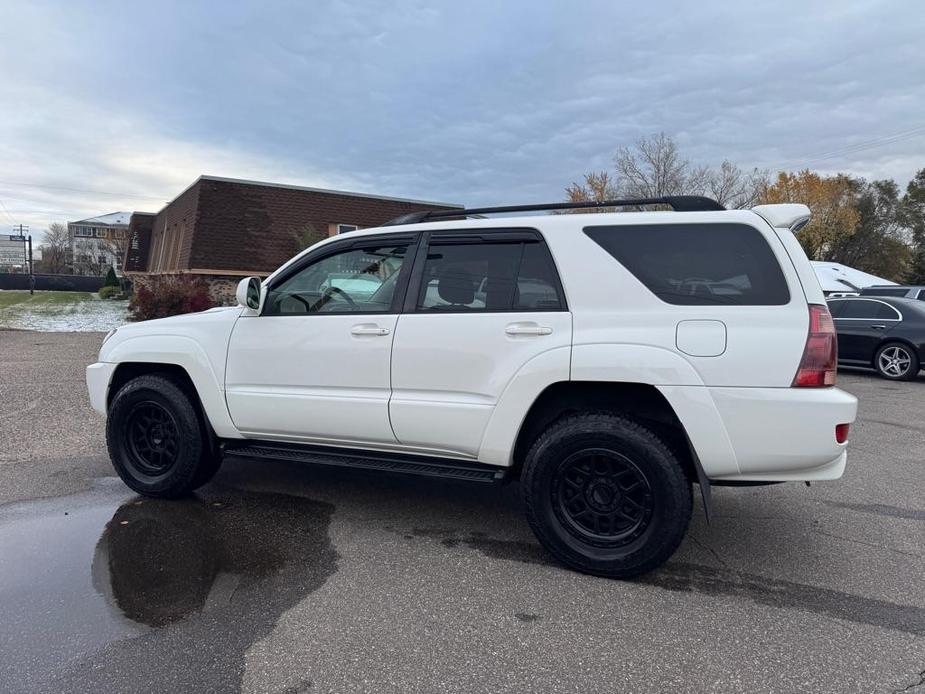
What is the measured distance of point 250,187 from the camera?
69.9ft

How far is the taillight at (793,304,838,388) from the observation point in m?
3.01

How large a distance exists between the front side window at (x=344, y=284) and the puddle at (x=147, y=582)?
4.64 feet

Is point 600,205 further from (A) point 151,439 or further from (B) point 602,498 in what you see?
(A) point 151,439

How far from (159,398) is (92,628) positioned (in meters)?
1.84

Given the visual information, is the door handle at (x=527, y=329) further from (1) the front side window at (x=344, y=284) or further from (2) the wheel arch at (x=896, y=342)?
(2) the wheel arch at (x=896, y=342)

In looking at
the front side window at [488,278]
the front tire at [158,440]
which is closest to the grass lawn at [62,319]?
the front tire at [158,440]

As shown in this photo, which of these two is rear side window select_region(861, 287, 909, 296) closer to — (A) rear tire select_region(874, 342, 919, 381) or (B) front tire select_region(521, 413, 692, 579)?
(A) rear tire select_region(874, 342, 919, 381)

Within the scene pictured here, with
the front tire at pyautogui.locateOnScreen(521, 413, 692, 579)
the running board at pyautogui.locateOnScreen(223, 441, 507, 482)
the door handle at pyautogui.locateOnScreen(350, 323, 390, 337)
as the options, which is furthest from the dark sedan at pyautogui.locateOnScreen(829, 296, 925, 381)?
the door handle at pyautogui.locateOnScreen(350, 323, 390, 337)

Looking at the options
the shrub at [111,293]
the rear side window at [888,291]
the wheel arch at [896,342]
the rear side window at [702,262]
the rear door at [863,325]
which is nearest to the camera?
the rear side window at [702,262]

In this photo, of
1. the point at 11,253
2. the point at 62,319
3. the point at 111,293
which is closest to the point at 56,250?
the point at 11,253

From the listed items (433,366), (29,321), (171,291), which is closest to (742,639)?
(433,366)

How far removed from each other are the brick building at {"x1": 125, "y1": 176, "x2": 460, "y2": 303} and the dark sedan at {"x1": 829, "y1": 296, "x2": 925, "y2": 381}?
15392 millimetres

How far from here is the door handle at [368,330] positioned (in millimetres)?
3742

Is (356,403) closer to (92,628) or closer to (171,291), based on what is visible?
(92,628)
